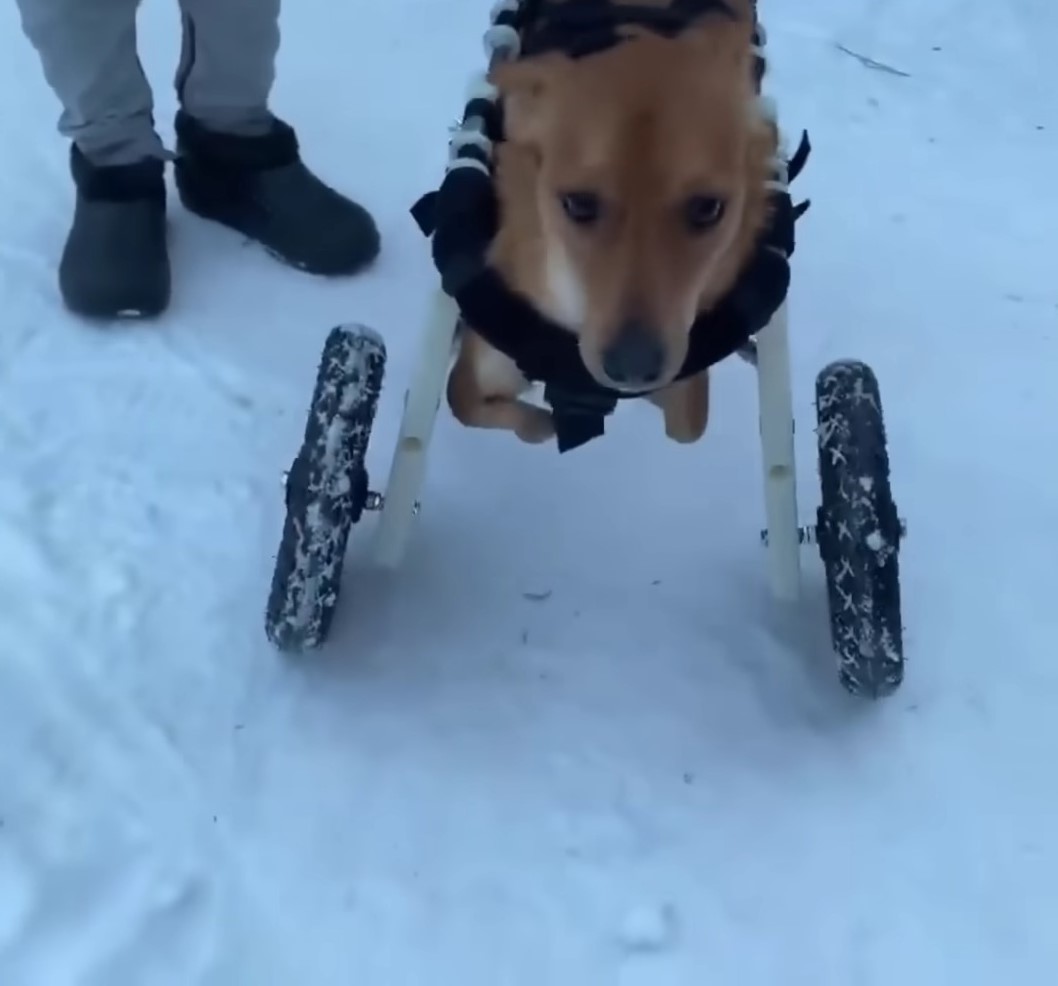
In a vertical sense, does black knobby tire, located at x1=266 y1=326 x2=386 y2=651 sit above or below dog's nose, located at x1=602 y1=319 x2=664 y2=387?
below

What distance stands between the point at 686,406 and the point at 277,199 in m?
0.71

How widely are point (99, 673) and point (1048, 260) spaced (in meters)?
1.32

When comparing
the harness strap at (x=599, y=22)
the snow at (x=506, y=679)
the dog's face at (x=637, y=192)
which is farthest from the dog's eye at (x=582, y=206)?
the snow at (x=506, y=679)

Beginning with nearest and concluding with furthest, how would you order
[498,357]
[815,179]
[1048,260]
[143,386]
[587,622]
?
[498,357] < [587,622] < [143,386] < [1048,260] < [815,179]

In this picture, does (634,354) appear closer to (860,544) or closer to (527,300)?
(527,300)

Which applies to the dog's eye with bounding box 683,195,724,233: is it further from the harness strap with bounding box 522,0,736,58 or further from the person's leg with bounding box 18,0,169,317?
the person's leg with bounding box 18,0,169,317

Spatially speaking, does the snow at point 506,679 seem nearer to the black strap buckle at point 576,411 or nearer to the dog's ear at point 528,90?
the black strap buckle at point 576,411

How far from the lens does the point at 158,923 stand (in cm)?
106

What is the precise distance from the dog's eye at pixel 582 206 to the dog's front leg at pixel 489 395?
7.8 inches

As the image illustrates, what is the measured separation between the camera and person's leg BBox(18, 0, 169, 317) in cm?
157

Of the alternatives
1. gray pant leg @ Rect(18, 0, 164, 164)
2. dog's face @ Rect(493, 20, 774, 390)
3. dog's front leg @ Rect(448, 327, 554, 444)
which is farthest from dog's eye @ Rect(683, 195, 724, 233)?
gray pant leg @ Rect(18, 0, 164, 164)

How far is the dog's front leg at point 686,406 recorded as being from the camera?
49.4 inches

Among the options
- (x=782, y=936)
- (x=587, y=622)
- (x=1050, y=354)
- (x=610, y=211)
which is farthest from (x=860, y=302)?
(x=782, y=936)

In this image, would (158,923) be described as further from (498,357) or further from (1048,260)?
(1048,260)
